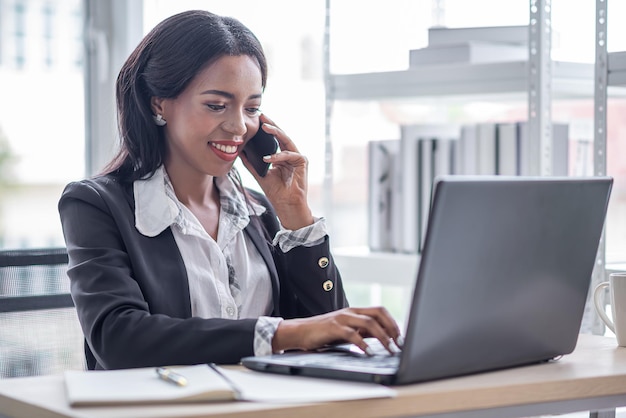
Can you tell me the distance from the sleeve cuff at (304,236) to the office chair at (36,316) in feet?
1.32

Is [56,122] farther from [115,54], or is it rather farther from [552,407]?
[552,407]

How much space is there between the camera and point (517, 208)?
112 cm

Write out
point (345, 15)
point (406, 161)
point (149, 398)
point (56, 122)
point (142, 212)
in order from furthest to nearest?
point (56, 122) < point (345, 15) < point (406, 161) < point (142, 212) < point (149, 398)

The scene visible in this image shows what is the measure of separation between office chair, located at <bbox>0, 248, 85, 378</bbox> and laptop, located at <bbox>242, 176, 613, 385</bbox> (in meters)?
0.64

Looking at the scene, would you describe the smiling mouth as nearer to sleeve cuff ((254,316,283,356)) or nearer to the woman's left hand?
the woman's left hand

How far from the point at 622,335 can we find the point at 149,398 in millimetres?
790

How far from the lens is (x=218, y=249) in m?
1.76

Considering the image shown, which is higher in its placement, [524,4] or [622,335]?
[524,4]

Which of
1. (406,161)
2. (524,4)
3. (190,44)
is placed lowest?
(406,161)

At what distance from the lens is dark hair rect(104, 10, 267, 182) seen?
69.1 inches

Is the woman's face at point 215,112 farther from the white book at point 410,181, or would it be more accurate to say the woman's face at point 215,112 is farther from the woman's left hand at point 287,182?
the white book at point 410,181

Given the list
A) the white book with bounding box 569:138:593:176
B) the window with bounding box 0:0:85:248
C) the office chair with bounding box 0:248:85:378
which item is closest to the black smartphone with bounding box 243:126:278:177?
the office chair with bounding box 0:248:85:378

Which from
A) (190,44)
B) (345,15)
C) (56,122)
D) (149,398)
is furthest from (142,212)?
(56,122)

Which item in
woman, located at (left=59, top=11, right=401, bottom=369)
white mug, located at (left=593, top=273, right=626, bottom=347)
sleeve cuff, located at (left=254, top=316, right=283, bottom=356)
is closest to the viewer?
sleeve cuff, located at (left=254, top=316, right=283, bottom=356)
